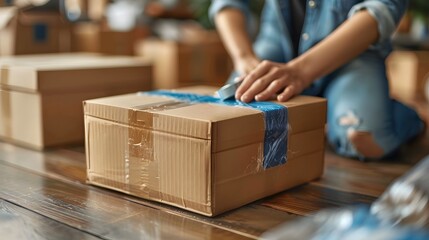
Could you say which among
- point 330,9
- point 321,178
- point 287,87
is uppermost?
point 330,9

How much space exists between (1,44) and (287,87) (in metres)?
1.18

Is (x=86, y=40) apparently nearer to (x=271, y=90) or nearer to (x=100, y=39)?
(x=100, y=39)

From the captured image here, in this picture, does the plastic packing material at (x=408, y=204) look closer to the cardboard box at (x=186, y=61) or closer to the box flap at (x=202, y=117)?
the box flap at (x=202, y=117)

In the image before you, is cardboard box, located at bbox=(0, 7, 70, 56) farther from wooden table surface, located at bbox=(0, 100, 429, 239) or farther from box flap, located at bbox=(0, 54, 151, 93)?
wooden table surface, located at bbox=(0, 100, 429, 239)

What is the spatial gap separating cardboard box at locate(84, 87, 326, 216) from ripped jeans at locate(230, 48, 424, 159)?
260 millimetres

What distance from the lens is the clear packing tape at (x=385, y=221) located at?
528mm

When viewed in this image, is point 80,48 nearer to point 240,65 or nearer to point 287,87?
point 240,65

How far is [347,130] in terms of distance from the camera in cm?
124

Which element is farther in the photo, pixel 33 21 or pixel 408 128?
pixel 33 21

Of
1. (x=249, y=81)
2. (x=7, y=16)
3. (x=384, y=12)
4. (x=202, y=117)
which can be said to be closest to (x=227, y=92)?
(x=249, y=81)

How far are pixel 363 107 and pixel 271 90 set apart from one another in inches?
13.5

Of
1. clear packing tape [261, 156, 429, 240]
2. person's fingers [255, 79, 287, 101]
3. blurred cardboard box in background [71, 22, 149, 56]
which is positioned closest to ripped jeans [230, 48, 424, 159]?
person's fingers [255, 79, 287, 101]

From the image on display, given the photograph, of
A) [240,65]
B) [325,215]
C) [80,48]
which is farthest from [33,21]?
[325,215]

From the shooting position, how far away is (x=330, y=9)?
130 centimetres
